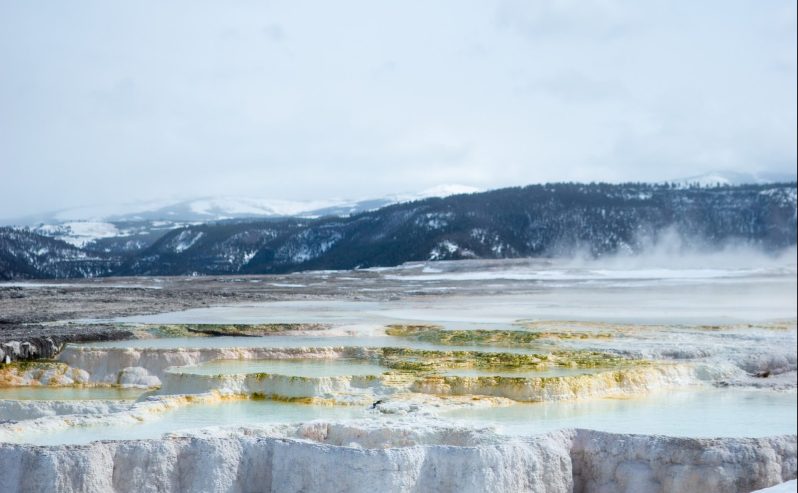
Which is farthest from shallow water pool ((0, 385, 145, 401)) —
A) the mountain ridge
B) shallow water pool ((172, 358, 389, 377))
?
the mountain ridge

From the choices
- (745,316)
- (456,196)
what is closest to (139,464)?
(745,316)

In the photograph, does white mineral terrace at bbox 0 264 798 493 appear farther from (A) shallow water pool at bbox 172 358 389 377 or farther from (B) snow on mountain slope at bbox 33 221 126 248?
(B) snow on mountain slope at bbox 33 221 126 248

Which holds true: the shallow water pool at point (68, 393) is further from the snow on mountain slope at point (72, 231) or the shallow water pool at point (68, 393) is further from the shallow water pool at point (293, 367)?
the snow on mountain slope at point (72, 231)

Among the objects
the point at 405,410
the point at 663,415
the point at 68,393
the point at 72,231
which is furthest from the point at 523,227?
the point at 405,410

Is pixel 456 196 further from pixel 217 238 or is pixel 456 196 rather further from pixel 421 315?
pixel 421 315

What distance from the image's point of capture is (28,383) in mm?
10672

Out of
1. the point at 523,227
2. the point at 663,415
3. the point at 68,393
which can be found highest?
the point at 523,227

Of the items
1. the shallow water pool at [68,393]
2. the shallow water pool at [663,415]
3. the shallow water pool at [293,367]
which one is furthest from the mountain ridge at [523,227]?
the shallow water pool at [663,415]

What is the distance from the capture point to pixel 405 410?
9.04 meters

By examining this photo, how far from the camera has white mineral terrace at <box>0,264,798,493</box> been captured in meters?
7.08

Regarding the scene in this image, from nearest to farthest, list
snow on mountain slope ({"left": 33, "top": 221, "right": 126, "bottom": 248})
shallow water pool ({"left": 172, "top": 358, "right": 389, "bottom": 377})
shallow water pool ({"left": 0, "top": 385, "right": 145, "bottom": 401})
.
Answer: shallow water pool ({"left": 0, "top": 385, "right": 145, "bottom": 401}) < shallow water pool ({"left": 172, "top": 358, "right": 389, "bottom": 377}) < snow on mountain slope ({"left": 33, "top": 221, "right": 126, "bottom": 248})

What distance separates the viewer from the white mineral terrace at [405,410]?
708 cm

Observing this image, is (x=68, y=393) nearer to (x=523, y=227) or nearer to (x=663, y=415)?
(x=663, y=415)

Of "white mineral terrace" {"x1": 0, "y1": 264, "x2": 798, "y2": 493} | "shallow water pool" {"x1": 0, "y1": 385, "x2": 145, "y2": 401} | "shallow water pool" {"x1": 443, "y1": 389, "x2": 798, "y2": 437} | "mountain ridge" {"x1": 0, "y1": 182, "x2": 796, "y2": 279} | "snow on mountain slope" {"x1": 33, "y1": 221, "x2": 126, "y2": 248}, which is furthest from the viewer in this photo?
"mountain ridge" {"x1": 0, "y1": 182, "x2": 796, "y2": 279}
